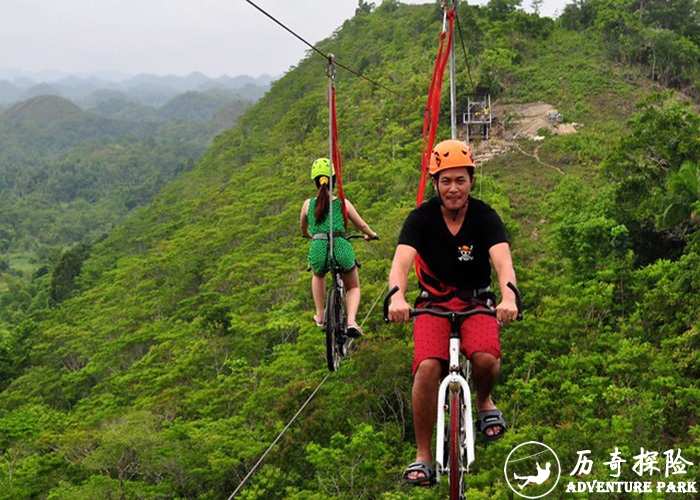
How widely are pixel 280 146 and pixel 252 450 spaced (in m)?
29.5

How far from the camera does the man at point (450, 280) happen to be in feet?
10.4

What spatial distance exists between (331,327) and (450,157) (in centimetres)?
290

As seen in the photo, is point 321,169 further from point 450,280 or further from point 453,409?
point 453,409

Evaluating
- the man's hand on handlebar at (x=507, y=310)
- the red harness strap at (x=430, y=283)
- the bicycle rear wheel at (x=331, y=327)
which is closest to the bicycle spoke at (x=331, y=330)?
the bicycle rear wheel at (x=331, y=327)

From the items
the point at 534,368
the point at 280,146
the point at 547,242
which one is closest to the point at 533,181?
the point at 547,242

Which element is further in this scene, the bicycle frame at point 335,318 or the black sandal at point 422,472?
the bicycle frame at point 335,318

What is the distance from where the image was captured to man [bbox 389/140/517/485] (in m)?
3.17

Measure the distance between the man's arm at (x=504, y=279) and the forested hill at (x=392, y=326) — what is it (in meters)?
4.26

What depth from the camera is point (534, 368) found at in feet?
30.6

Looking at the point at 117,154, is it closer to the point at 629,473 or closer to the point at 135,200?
the point at 135,200

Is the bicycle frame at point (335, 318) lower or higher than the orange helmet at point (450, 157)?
Result: lower

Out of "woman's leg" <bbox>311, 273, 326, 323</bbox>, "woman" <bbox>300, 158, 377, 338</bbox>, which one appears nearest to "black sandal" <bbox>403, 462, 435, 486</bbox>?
"woman" <bbox>300, 158, 377, 338</bbox>

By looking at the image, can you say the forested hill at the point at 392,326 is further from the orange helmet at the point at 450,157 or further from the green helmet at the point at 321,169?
the orange helmet at the point at 450,157

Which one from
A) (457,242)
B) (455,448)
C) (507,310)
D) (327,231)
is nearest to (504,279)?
(507,310)
